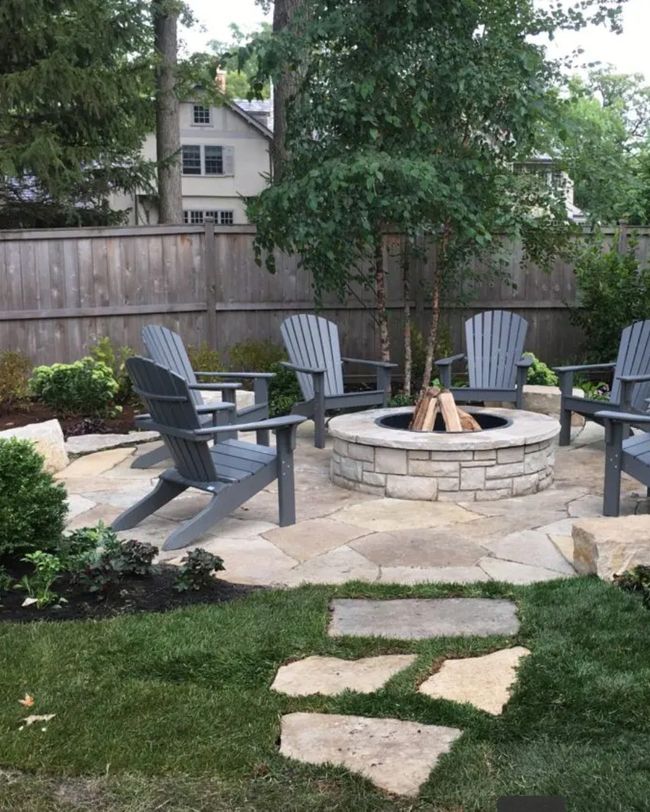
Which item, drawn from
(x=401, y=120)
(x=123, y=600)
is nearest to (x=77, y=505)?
(x=123, y=600)

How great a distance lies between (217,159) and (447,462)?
818 inches

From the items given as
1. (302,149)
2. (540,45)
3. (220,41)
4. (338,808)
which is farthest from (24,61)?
(220,41)

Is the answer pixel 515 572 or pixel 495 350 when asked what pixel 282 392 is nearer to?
pixel 495 350

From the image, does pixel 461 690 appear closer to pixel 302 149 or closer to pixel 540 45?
pixel 302 149

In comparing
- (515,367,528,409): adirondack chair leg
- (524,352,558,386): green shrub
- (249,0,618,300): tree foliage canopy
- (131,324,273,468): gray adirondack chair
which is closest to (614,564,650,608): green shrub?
(131,324,273,468): gray adirondack chair

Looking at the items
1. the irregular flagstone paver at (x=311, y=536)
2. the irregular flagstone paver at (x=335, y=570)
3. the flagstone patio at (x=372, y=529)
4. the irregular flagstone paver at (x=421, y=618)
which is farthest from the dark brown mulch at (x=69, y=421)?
the irregular flagstone paver at (x=421, y=618)

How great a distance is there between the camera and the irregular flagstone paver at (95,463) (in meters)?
5.73

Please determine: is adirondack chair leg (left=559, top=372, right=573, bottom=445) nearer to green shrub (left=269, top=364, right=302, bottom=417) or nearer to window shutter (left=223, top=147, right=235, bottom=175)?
green shrub (left=269, top=364, right=302, bottom=417)

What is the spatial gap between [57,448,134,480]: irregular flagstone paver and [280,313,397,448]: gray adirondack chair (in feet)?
4.32

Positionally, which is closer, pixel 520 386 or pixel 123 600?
pixel 123 600

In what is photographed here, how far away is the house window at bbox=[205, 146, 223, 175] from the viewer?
944 inches

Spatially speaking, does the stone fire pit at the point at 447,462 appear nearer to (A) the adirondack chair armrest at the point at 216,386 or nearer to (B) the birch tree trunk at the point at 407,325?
(A) the adirondack chair armrest at the point at 216,386

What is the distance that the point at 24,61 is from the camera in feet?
35.6

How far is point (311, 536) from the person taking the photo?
4.25 meters
